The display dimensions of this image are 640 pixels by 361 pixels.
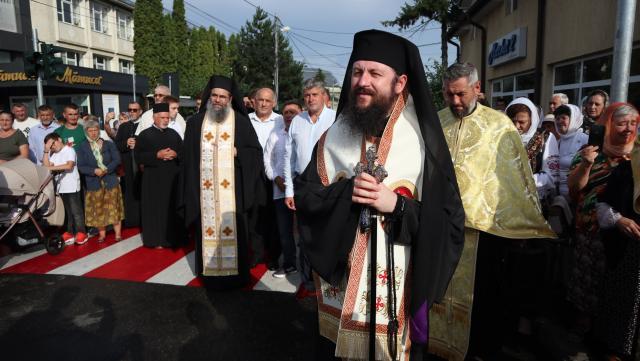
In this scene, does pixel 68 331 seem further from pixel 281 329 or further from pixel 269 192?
pixel 269 192

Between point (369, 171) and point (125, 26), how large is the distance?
1633 inches

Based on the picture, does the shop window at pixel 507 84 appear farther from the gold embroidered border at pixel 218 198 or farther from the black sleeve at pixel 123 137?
the gold embroidered border at pixel 218 198

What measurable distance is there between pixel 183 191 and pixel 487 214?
10.2 feet

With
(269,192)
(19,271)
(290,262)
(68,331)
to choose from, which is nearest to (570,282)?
(290,262)

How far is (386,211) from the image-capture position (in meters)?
1.83

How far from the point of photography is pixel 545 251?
3.49 meters

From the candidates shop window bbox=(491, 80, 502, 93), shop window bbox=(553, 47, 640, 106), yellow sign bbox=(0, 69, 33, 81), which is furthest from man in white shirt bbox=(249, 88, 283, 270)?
yellow sign bbox=(0, 69, 33, 81)

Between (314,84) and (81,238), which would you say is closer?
(314,84)

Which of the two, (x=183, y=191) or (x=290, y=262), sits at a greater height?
(x=183, y=191)

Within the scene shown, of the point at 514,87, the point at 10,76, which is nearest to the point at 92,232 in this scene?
the point at 514,87

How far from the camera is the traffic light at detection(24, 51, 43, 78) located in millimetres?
10531

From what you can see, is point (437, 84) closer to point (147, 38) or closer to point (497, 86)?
point (497, 86)

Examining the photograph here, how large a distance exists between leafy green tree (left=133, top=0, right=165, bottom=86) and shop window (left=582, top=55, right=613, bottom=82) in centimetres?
3513

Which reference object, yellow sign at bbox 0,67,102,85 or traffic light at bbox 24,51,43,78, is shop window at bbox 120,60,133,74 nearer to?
yellow sign at bbox 0,67,102,85
